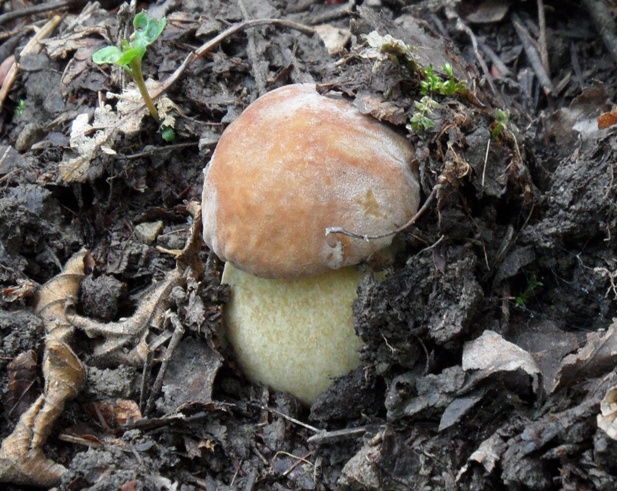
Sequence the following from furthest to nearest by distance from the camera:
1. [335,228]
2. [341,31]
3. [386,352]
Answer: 1. [341,31]
2. [386,352]
3. [335,228]

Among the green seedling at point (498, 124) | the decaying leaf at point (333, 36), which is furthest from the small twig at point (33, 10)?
the green seedling at point (498, 124)

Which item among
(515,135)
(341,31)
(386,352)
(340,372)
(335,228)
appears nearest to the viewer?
(335,228)

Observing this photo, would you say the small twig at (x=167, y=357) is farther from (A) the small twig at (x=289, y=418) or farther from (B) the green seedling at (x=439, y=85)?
(B) the green seedling at (x=439, y=85)

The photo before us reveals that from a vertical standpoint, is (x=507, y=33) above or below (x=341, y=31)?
below

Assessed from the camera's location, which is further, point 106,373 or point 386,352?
point 106,373

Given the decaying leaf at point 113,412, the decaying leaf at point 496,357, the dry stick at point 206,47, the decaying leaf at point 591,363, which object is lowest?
the decaying leaf at point 113,412

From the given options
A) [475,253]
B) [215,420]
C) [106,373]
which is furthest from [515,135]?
[106,373]

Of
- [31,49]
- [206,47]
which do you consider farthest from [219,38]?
[31,49]

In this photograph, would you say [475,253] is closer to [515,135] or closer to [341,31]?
[515,135]
